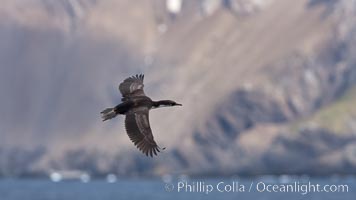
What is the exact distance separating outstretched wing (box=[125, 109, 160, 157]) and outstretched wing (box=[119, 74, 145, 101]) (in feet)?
2.64

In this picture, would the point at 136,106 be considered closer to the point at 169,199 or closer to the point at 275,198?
the point at 275,198

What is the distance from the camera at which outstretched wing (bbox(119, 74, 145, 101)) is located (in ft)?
112

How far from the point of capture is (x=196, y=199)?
184500mm

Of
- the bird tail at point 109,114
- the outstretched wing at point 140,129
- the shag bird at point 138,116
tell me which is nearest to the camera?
the bird tail at point 109,114

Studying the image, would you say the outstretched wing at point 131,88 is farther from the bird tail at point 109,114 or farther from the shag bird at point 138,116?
the bird tail at point 109,114

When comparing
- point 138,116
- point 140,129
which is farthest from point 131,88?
point 140,129

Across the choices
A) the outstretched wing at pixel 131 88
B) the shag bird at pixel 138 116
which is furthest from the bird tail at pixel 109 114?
the outstretched wing at pixel 131 88

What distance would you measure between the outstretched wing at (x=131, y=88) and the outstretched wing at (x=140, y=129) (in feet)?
2.64

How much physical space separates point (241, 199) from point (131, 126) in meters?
150

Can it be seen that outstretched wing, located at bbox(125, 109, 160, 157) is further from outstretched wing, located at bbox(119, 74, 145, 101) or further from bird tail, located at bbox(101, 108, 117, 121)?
outstretched wing, located at bbox(119, 74, 145, 101)

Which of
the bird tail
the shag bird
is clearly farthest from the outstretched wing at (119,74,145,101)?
the bird tail

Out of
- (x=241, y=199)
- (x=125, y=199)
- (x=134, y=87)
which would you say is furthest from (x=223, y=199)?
(x=134, y=87)

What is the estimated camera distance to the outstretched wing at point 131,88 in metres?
34.2

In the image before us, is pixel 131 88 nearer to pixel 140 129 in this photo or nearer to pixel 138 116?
pixel 138 116
